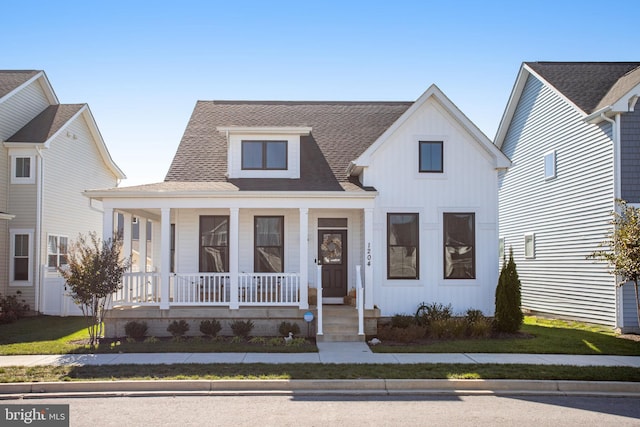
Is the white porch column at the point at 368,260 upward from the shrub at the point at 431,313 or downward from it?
upward

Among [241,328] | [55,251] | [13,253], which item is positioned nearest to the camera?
[241,328]

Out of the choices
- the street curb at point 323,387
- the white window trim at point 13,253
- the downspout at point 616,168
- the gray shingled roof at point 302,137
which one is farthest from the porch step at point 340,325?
the white window trim at point 13,253

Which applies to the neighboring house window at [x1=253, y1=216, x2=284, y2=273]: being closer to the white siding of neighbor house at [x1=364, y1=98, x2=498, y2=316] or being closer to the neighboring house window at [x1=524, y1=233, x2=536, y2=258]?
the white siding of neighbor house at [x1=364, y1=98, x2=498, y2=316]

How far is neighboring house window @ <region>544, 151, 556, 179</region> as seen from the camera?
19.2 m

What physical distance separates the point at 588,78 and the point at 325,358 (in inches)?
544

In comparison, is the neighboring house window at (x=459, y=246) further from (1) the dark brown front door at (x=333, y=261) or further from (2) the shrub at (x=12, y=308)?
(2) the shrub at (x=12, y=308)

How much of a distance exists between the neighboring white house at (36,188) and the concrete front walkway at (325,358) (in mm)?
8537

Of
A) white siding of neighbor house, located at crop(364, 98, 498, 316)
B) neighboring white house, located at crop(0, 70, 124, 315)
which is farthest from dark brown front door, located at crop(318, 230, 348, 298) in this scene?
neighboring white house, located at crop(0, 70, 124, 315)

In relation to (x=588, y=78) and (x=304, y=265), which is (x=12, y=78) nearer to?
(x=304, y=265)

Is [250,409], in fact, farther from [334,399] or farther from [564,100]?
[564,100]

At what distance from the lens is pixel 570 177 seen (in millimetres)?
18172

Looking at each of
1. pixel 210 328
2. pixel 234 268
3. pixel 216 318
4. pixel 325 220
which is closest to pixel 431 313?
pixel 325 220

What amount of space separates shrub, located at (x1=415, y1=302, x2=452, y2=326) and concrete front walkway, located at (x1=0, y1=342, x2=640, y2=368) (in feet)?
9.04

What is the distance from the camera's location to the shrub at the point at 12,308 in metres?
17.7
